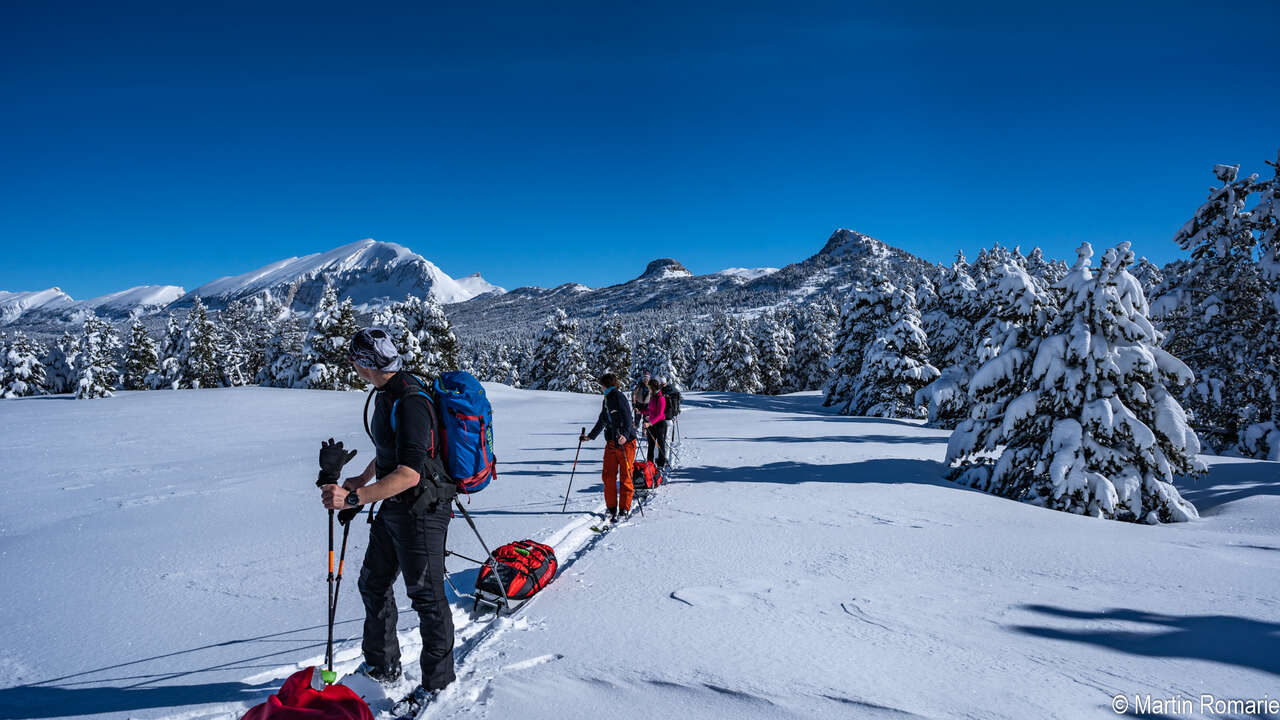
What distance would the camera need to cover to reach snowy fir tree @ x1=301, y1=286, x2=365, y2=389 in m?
37.9

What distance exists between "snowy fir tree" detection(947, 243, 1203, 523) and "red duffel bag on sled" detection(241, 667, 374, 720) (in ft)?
34.9

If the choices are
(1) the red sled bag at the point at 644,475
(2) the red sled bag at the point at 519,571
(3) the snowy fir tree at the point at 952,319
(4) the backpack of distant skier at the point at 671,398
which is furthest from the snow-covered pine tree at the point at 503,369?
(2) the red sled bag at the point at 519,571

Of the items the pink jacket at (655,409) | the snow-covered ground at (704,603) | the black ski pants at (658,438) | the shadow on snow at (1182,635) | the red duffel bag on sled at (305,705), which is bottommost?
the snow-covered ground at (704,603)

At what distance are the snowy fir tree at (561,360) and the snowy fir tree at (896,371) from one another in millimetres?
25626

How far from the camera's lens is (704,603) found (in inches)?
193

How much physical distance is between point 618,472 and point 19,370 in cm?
5848

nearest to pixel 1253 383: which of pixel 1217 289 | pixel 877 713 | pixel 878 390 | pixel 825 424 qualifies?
pixel 1217 289

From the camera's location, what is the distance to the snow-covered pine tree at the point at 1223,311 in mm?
14539

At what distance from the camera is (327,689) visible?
102 inches

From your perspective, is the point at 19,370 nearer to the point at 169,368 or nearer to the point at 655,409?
the point at 169,368

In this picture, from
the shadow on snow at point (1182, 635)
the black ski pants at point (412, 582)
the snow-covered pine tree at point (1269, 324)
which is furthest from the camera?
the snow-covered pine tree at point (1269, 324)

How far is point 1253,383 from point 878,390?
15338 mm

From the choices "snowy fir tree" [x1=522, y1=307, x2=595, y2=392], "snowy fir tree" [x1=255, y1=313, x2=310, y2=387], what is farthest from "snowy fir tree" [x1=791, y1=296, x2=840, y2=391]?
"snowy fir tree" [x1=255, y1=313, x2=310, y2=387]

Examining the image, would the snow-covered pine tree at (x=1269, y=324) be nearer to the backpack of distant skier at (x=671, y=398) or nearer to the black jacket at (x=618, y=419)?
the backpack of distant skier at (x=671, y=398)
